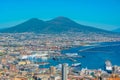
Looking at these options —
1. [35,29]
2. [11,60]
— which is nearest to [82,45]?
[11,60]

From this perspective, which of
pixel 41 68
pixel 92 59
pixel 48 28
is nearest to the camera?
pixel 41 68

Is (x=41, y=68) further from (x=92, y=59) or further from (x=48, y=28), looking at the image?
(x=48, y=28)

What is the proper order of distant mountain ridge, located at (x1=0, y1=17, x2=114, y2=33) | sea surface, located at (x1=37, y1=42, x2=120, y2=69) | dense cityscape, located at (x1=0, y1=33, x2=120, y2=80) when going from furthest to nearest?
distant mountain ridge, located at (x1=0, y1=17, x2=114, y2=33)
sea surface, located at (x1=37, y1=42, x2=120, y2=69)
dense cityscape, located at (x1=0, y1=33, x2=120, y2=80)

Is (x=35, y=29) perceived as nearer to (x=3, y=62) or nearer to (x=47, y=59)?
(x=47, y=59)

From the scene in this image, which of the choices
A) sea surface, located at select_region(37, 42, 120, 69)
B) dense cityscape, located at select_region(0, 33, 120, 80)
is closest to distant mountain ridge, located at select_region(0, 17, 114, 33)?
dense cityscape, located at select_region(0, 33, 120, 80)

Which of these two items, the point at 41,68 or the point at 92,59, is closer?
the point at 41,68

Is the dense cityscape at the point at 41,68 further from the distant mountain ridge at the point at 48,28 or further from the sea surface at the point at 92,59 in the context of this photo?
the distant mountain ridge at the point at 48,28

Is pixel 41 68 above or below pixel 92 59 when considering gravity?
below

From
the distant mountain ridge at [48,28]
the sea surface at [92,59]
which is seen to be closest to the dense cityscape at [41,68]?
the sea surface at [92,59]

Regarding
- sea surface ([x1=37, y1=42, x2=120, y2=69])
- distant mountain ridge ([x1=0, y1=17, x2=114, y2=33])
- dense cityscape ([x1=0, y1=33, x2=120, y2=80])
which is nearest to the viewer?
dense cityscape ([x1=0, y1=33, x2=120, y2=80])

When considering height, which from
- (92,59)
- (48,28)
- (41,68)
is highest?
(48,28)

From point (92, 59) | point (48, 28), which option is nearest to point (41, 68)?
point (92, 59)

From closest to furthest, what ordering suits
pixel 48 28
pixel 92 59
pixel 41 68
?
pixel 41 68
pixel 92 59
pixel 48 28

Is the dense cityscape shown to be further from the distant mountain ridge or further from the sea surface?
the distant mountain ridge
